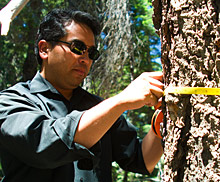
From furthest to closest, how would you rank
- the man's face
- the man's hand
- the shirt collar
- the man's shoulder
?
the man's face
the shirt collar
the man's shoulder
the man's hand

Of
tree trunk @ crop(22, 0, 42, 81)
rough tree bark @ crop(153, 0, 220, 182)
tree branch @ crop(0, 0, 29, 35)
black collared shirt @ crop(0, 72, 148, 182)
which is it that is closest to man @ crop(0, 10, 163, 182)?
black collared shirt @ crop(0, 72, 148, 182)

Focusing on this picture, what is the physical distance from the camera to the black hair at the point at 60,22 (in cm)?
206

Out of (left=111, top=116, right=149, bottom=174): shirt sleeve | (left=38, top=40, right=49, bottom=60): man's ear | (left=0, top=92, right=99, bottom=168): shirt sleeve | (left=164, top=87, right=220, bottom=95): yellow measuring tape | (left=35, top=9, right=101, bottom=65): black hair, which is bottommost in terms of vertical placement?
(left=111, top=116, right=149, bottom=174): shirt sleeve

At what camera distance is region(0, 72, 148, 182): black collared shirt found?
129 cm

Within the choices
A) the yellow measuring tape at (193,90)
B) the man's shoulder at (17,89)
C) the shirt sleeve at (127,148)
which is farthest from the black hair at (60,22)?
the yellow measuring tape at (193,90)

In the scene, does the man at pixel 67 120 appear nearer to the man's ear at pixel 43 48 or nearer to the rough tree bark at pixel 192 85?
the man's ear at pixel 43 48

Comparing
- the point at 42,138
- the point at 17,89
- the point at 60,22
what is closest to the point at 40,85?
the point at 17,89

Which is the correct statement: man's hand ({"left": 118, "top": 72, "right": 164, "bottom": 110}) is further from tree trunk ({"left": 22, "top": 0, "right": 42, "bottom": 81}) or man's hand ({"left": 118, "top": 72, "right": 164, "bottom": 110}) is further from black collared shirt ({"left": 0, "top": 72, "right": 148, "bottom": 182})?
tree trunk ({"left": 22, "top": 0, "right": 42, "bottom": 81})

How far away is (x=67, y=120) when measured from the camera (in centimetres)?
129

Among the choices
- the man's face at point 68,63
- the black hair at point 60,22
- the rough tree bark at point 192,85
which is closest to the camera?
the rough tree bark at point 192,85

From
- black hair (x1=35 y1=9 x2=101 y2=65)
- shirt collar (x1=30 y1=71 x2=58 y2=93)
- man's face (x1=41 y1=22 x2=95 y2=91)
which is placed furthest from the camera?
black hair (x1=35 y1=9 x2=101 y2=65)

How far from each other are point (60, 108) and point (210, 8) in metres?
1.19

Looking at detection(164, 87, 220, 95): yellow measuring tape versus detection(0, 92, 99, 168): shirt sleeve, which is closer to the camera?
detection(164, 87, 220, 95): yellow measuring tape

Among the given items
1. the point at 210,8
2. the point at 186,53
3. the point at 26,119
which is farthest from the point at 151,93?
the point at 26,119
